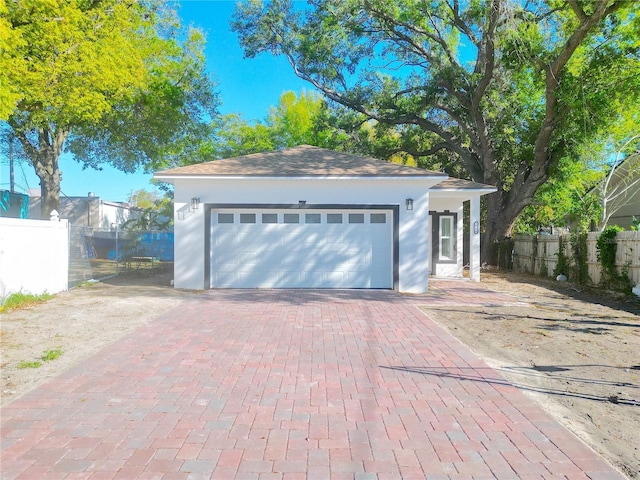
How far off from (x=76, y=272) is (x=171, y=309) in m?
4.81

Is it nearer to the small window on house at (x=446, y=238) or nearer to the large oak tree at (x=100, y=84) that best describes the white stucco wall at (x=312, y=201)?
the small window on house at (x=446, y=238)

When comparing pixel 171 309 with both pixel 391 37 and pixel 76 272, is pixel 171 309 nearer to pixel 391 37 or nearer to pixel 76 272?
pixel 76 272

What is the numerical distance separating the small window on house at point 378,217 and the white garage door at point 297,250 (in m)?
0.09

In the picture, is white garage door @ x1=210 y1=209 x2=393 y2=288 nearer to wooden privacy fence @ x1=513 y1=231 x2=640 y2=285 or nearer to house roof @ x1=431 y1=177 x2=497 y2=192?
house roof @ x1=431 y1=177 x2=497 y2=192

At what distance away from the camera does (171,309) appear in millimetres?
9719

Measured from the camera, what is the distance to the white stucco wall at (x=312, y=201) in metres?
12.8

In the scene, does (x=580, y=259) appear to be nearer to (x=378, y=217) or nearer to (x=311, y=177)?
(x=378, y=217)

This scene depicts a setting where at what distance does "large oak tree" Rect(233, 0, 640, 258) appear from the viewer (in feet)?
49.9

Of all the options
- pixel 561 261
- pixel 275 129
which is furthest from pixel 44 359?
pixel 275 129

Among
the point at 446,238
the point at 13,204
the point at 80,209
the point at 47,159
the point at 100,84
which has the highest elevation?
the point at 100,84

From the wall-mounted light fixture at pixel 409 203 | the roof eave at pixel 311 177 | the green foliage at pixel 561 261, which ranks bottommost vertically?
the green foliage at pixel 561 261

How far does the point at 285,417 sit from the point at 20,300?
794 centimetres

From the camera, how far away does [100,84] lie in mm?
14344

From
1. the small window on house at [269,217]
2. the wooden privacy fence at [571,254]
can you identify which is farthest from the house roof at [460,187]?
the small window on house at [269,217]
